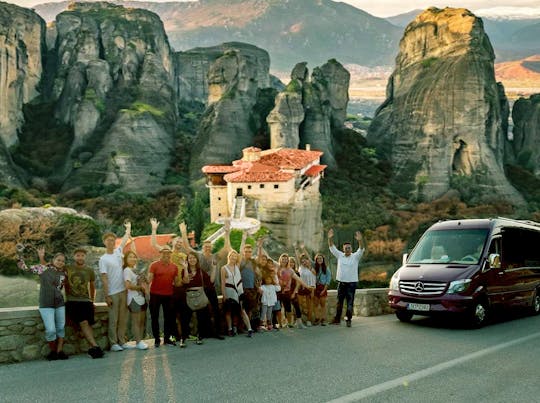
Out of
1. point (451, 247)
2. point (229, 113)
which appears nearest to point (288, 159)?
point (229, 113)

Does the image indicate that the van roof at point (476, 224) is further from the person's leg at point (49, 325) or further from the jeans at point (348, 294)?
the person's leg at point (49, 325)

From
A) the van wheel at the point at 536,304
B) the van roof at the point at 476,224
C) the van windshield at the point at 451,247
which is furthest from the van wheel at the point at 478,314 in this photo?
the van wheel at the point at 536,304

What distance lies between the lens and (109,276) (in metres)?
10.2

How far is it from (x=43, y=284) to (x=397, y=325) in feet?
23.8

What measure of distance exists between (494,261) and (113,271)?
7.64 m

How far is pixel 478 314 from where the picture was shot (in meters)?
12.9

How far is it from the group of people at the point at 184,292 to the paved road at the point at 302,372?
0.47 metres

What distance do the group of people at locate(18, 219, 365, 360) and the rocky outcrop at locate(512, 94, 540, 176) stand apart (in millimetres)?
81505

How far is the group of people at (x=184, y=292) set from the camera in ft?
31.8

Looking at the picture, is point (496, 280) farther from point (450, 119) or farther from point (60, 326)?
point (450, 119)

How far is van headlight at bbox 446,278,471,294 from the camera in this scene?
12.5 m

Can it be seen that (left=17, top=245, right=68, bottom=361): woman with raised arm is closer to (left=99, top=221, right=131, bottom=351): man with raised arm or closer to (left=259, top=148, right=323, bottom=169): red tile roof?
(left=99, top=221, right=131, bottom=351): man with raised arm

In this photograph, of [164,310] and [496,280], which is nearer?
[164,310]

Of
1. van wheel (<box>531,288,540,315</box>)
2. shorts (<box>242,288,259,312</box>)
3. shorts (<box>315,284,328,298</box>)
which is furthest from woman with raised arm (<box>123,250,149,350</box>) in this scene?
van wheel (<box>531,288,540,315</box>)
